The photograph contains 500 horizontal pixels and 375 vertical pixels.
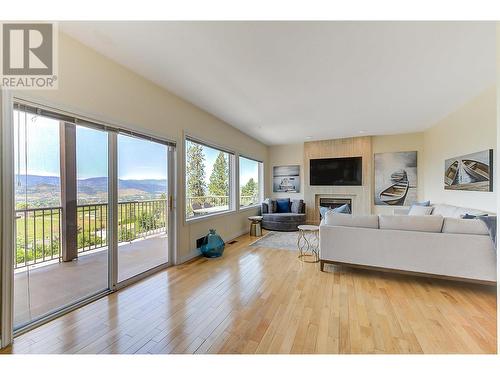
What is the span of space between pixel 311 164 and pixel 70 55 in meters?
6.14

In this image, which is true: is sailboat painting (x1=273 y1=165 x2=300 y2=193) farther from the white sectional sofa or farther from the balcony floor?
the balcony floor

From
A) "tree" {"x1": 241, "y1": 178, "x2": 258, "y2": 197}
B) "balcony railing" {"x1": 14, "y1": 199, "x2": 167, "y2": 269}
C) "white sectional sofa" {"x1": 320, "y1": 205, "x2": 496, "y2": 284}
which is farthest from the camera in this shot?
"tree" {"x1": 241, "y1": 178, "x2": 258, "y2": 197}

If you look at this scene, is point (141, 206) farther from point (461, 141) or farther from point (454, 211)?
point (461, 141)

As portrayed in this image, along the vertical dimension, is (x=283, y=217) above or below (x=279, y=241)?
above

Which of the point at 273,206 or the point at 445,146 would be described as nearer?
the point at 445,146

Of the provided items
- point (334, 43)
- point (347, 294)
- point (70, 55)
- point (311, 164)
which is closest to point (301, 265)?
point (347, 294)

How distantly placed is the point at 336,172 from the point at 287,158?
164 centimetres

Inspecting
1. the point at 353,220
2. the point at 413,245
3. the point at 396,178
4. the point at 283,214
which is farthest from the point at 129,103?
the point at 396,178

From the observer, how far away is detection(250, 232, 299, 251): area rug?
4.43 metres

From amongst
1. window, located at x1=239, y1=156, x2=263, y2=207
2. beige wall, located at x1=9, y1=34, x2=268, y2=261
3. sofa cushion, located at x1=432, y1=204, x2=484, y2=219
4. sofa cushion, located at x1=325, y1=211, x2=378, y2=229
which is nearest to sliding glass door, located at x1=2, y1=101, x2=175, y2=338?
beige wall, located at x1=9, y1=34, x2=268, y2=261

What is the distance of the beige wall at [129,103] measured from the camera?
6.67 feet

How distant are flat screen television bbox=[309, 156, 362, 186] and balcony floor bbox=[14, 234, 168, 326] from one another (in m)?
5.18

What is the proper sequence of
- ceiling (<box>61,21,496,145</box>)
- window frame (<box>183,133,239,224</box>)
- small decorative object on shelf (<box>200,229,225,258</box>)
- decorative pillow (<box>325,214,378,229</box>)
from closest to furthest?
ceiling (<box>61,21,496,145</box>), decorative pillow (<box>325,214,378,229</box>), window frame (<box>183,133,239,224</box>), small decorative object on shelf (<box>200,229,225,258</box>)

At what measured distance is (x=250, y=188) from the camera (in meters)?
6.56
